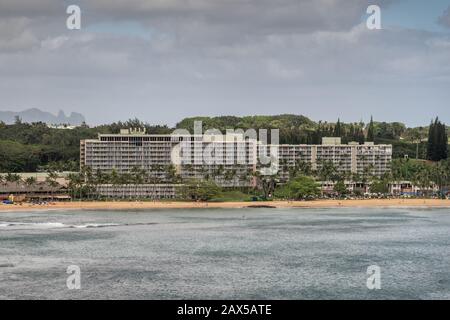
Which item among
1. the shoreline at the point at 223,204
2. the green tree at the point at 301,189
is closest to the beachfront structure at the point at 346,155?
the green tree at the point at 301,189

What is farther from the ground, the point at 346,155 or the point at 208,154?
the point at 208,154

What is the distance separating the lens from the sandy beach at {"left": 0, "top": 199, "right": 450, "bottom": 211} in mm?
120938

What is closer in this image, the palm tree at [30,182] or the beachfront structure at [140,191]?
the palm tree at [30,182]

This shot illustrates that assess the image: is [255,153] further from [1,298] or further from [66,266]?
[1,298]

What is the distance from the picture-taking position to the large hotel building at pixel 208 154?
509 feet

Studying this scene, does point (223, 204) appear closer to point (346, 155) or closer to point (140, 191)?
point (140, 191)

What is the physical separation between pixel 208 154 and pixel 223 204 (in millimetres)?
30444

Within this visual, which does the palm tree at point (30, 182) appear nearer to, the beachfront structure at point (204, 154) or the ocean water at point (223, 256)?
the beachfront structure at point (204, 154)

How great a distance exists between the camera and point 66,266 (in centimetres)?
5756

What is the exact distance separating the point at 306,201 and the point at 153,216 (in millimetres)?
36784

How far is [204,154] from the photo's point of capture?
158m

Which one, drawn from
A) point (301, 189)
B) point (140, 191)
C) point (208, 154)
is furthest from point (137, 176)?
point (301, 189)

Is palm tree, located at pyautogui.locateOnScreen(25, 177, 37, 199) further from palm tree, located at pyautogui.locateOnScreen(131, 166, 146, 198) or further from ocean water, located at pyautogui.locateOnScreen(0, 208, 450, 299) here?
ocean water, located at pyautogui.locateOnScreen(0, 208, 450, 299)
